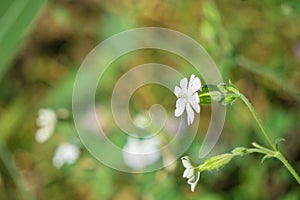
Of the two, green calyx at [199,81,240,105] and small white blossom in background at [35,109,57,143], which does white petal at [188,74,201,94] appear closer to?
green calyx at [199,81,240,105]

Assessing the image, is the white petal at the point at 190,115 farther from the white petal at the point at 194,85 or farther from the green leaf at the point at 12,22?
the green leaf at the point at 12,22

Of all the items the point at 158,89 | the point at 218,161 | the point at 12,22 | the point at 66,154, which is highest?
the point at 12,22

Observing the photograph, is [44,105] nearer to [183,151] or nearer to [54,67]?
[54,67]

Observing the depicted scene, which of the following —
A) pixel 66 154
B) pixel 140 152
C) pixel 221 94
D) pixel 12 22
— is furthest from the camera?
pixel 66 154

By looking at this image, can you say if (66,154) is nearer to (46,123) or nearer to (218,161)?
(46,123)

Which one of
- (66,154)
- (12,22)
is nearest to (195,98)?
(12,22)

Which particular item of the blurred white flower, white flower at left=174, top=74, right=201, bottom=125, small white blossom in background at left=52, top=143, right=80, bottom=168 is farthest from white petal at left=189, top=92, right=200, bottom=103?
small white blossom in background at left=52, top=143, right=80, bottom=168
